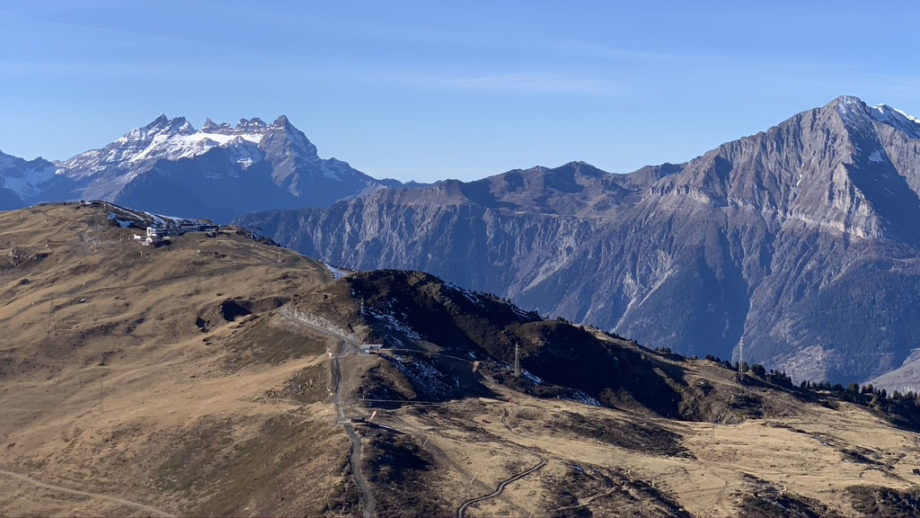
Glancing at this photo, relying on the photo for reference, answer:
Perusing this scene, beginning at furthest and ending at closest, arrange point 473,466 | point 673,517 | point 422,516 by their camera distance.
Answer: point 473,466 → point 673,517 → point 422,516

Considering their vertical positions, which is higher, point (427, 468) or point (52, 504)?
point (427, 468)

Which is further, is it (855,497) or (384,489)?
(855,497)

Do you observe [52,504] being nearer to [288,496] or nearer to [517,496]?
[288,496]

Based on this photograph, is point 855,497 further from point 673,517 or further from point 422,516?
point 422,516

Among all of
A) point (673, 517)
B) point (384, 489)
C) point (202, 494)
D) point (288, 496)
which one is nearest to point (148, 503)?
point (202, 494)

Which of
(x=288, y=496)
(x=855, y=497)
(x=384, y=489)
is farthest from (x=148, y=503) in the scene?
(x=855, y=497)

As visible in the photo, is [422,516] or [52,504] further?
[52,504]

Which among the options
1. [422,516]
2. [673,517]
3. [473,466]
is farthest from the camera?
[473,466]

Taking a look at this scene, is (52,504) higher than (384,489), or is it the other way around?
(384,489)

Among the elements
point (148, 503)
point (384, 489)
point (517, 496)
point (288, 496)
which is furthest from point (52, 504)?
point (517, 496)
